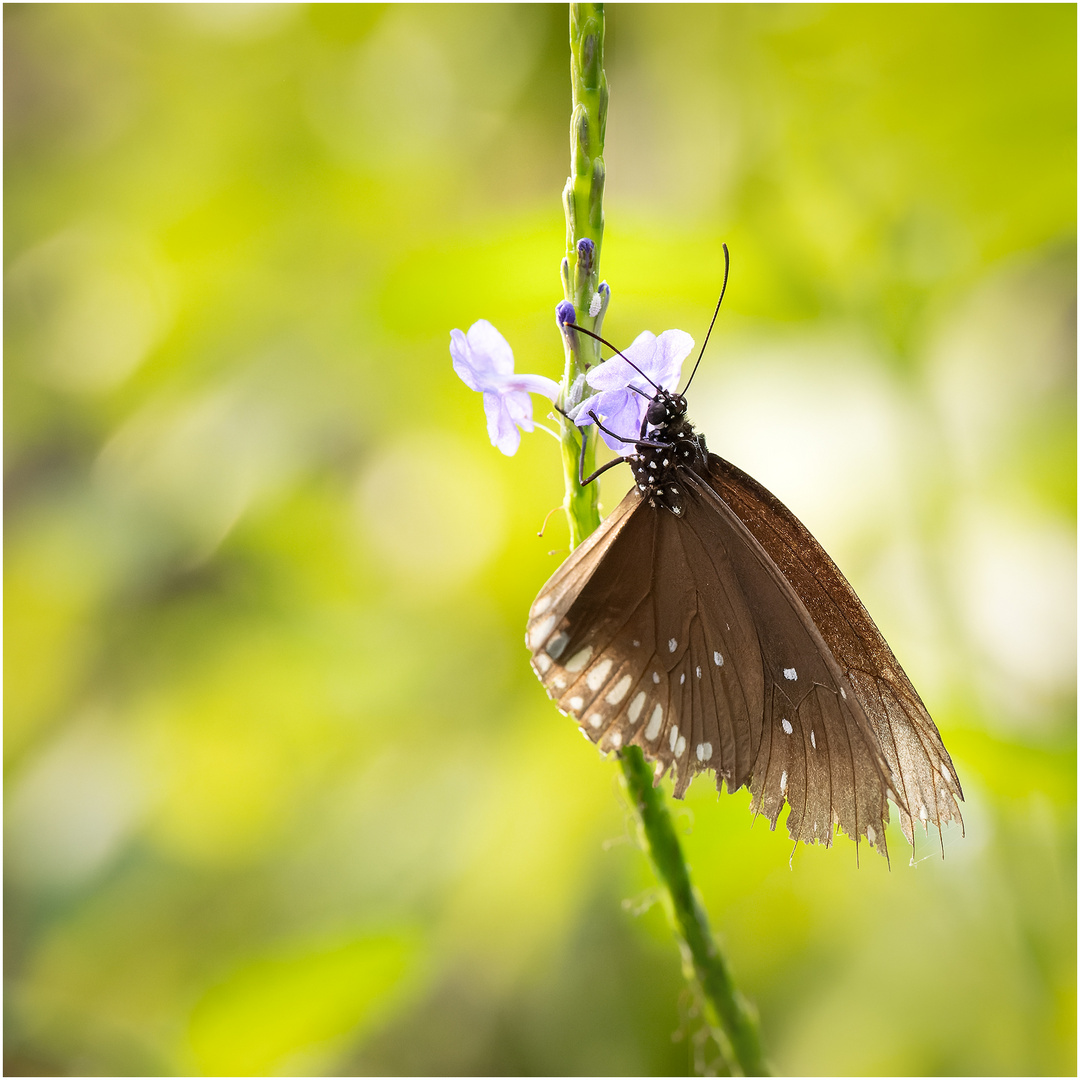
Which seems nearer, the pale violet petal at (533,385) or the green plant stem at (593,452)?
the green plant stem at (593,452)

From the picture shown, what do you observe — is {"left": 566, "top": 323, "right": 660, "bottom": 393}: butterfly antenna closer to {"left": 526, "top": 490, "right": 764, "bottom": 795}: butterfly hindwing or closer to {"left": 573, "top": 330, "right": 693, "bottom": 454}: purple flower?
{"left": 573, "top": 330, "right": 693, "bottom": 454}: purple flower

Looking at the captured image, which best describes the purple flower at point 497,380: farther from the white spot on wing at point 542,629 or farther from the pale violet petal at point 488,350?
the white spot on wing at point 542,629

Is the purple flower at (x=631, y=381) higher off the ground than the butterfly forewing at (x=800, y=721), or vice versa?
the purple flower at (x=631, y=381)

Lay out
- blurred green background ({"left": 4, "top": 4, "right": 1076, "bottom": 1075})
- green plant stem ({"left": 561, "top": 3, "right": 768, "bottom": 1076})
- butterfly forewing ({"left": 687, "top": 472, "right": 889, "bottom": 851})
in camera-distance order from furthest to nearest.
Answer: blurred green background ({"left": 4, "top": 4, "right": 1076, "bottom": 1075}) → butterfly forewing ({"left": 687, "top": 472, "right": 889, "bottom": 851}) → green plant stem ({"left": 561, "top": 3, "right": 768, "bottom": 1076})

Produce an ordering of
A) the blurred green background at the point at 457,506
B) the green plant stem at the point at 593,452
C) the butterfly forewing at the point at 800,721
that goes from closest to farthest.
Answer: the green plant stem at the point at 593,452 < the butterfly forewing at the point at 800,721 < the blurred green background at the point at 457,506

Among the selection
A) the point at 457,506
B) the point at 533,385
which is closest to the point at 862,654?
the point at 533,385

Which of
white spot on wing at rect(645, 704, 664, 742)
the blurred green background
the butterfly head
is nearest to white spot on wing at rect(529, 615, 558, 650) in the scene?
white spot on wing at rect(645, 704, 664, 742)

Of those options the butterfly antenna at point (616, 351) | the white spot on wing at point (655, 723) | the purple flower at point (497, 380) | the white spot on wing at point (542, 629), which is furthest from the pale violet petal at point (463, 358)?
the white spot on wing at point (655, 723)
